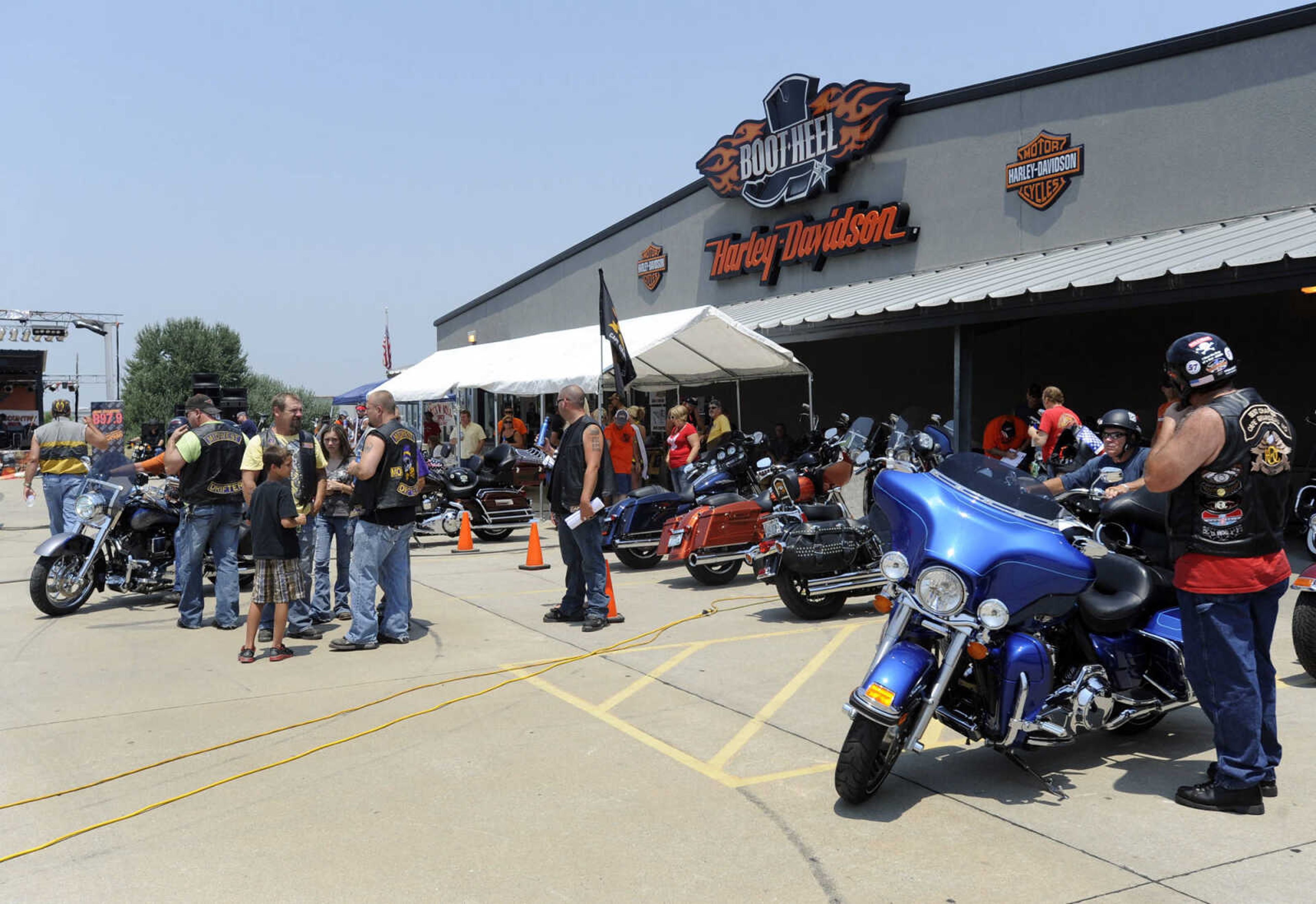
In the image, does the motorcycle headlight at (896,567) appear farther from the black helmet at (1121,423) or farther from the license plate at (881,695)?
the black helmet at (1121,423)

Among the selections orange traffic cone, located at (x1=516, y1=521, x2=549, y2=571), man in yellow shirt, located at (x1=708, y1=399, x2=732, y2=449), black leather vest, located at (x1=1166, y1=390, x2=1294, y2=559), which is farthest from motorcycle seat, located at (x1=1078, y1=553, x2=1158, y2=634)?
man in yellow shirt, located at (x1=708, y1=399, x2=732, y2=449)

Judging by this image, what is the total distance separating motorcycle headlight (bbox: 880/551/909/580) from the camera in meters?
4.11

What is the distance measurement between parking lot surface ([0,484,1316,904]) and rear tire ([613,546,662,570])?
11.9ft

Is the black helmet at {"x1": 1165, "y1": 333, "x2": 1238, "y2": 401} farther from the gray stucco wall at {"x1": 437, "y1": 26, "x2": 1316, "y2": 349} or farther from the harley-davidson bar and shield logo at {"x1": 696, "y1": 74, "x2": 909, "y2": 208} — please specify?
the harley-davidson bar and shield logo at {"x1": 696, "y1": 74, "x2": 909, "y2": 208}

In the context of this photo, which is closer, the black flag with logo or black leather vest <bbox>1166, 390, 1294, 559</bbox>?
black leather vest <bbox>1166, 390, 1294, 559</bbox>

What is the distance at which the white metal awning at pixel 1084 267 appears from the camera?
432 inches

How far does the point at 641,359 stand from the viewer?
16.7 m

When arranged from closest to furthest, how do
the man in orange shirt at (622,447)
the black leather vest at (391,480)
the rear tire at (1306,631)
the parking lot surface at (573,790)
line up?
the parking lot surface at (573,790), the rear tire at (1306,631), the black leather vest at (391,480), the man in orange shirt at (622,447)

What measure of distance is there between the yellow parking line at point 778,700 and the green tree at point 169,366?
5721cm

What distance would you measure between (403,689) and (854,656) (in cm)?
293

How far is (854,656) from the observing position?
6.83 meters

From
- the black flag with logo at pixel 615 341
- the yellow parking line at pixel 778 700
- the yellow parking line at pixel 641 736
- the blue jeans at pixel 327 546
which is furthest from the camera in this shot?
the black flag with logo at pixel 615 341

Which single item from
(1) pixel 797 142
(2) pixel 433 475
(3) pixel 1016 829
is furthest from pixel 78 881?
(1) pixel 797 142

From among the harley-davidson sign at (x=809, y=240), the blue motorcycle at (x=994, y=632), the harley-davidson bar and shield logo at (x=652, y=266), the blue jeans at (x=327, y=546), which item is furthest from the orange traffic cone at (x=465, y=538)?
the harley-davidson bar and shield logo at (x=652, y=266)
